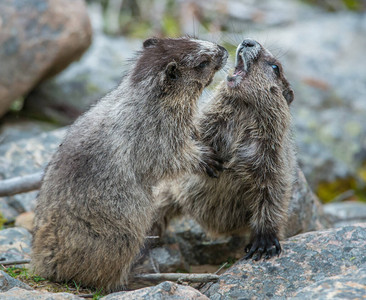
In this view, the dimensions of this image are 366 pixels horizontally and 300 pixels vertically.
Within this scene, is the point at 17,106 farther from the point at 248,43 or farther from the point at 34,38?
the point at 248,43

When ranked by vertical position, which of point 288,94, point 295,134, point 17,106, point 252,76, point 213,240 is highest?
point 252,76

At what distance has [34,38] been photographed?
8969 mm

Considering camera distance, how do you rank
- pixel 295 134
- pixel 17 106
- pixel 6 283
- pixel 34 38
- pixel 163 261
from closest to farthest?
1. pixel 6 283
2. pixel 163 261
3. pixel 295 134
4. pixel 34 38
5. pixel 17 106

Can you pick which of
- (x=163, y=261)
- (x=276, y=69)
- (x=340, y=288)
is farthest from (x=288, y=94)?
(x=340, y=288)

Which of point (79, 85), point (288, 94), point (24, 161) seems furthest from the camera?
point (79, 85)

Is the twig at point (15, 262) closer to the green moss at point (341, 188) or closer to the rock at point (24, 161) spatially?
the rock at point (24, 161)

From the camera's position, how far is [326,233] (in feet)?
19.0

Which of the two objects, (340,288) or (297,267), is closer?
(340,288)

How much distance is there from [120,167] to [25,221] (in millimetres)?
2300

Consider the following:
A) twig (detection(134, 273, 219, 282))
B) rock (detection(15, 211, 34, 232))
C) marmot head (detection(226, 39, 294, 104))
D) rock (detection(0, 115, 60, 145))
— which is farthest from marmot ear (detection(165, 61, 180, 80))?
rock (detection(0, 115, 60, 145))

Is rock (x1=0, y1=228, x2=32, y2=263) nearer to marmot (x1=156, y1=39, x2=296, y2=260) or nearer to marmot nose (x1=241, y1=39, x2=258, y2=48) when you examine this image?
marmot (x1=156, y1=39, x2=296, y2=260)

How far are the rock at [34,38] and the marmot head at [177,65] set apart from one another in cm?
371

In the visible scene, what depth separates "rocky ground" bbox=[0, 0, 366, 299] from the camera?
5.25m

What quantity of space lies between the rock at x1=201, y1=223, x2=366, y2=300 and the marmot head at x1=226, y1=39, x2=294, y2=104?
1594mm
